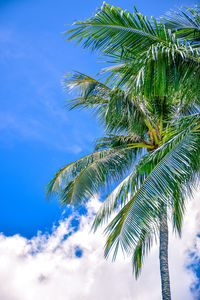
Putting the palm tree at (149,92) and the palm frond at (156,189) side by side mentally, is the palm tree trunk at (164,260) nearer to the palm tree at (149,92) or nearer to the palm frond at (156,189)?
the palm tree at (149,92)

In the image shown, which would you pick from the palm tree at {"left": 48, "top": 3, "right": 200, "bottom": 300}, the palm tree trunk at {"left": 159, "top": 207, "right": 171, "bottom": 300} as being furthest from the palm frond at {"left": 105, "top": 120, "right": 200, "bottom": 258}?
the palm tree trunk at {"left": 159, "top": 207, "right": 171, "bottom": 300}

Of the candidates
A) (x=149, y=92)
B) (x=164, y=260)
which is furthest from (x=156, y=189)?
(x=164, y=260)

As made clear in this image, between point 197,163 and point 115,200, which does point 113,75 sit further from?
point 115,200

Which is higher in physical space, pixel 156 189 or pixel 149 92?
pixel 149 92

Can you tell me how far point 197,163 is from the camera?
5.32 m

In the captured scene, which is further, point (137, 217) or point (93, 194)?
point (93, 194)

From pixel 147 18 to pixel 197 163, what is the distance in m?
2.53

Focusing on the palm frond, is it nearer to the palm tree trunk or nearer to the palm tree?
the palm tree

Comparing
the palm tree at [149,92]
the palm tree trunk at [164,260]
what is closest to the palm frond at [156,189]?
the palm tree at [149,92]

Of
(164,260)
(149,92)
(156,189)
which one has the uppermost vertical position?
(149,92)

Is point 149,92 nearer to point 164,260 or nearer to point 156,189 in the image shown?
point 156,189

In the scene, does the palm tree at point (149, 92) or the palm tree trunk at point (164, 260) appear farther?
the palm tree trunk at point (164, 260)

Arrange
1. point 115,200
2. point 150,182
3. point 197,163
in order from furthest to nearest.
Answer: point 115,200
point 197,163
point 150,182

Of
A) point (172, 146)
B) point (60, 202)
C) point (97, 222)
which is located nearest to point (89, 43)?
point (172, 146)
